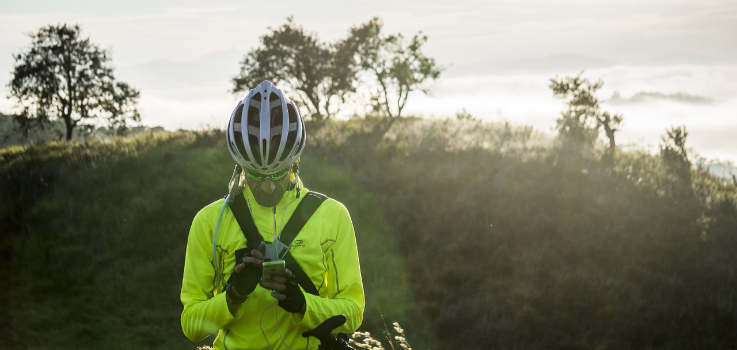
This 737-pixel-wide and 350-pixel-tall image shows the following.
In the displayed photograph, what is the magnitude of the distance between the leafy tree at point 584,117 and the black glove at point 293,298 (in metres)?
18.2

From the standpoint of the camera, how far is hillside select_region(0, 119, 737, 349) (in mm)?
10812

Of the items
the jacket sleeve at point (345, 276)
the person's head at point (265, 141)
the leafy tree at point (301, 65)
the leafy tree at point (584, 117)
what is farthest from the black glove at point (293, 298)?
the leafy tree at point (301, 65)

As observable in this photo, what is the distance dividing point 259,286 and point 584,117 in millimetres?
23496

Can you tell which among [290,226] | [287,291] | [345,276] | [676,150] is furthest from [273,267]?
Answer: [676,150]

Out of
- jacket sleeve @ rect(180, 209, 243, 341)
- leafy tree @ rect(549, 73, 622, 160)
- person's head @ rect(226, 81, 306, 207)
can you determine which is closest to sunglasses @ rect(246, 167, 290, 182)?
person's head @ rect(226, 81, 306, 207)

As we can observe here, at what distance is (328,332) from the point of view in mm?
2941

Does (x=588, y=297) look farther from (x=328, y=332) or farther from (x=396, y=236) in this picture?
(x=328, y=332)

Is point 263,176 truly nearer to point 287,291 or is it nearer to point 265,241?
point 265,241

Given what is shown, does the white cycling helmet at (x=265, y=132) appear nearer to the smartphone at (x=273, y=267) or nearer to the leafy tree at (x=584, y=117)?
the smartphone at (x=273, y=267)

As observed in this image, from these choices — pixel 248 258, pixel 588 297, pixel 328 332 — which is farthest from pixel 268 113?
pixel 588 297

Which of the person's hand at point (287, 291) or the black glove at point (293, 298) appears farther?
the black glove at point (293, 298)

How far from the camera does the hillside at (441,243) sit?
10812 millimetres

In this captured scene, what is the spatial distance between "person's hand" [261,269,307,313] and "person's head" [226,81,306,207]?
26.5 inches

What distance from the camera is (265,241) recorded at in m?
3.21
